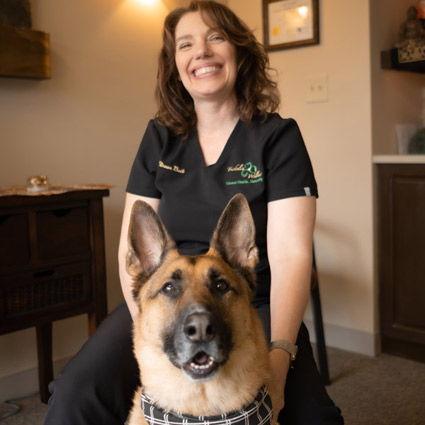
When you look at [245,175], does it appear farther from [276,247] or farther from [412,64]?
[412,64]

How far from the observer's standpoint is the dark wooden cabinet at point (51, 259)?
2.09 meters

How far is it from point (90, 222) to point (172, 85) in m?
0.73

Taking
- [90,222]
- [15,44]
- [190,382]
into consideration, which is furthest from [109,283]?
[190,382]

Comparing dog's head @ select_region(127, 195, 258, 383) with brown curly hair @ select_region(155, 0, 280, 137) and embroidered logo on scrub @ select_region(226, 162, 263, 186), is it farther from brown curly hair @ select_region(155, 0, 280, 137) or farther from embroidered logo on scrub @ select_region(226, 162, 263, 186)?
brown curly hair @ select_region(155, 0, 280, 137)

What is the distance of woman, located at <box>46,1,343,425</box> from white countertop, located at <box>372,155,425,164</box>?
1.29 metres

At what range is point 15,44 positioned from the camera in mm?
2379

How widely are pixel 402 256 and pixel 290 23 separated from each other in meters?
1.47

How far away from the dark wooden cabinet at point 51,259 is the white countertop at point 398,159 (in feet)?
4.86

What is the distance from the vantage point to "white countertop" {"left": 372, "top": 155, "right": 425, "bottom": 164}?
9.27 ft

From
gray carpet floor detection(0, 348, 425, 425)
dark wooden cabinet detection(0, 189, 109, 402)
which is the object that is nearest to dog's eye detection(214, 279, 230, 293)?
dark wooden cabinet detection(0, 189, 109, 402)

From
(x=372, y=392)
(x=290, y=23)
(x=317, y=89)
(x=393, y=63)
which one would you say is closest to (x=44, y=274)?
(x=372, y=392)

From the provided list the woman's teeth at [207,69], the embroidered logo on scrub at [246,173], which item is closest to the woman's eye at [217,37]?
the woman's teeth at [207,69]

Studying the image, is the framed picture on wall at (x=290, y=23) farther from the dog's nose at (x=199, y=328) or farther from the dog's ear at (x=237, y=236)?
the dog's nose at (x=199, y=328)

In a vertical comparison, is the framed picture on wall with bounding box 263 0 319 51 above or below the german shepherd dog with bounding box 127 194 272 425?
above
